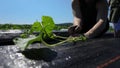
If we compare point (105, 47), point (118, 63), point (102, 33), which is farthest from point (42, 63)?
point (102, 33)

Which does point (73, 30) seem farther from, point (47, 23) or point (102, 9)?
point (47, 23)

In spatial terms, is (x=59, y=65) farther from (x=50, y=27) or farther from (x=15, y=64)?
(x=50, y=27)

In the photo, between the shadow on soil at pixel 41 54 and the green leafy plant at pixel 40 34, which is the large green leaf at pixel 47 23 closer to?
the green leafy plant at pixel 40 34

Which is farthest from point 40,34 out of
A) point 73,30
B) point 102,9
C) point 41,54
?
point 102,9

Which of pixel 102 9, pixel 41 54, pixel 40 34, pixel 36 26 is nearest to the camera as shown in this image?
pixel 41 54

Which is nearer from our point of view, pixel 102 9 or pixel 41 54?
pixel 41 54

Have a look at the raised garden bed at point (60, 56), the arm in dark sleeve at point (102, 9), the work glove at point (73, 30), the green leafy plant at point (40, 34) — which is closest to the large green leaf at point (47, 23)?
the green leafy plant at point (40, 34)
